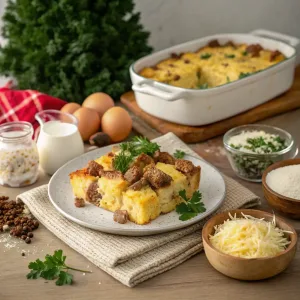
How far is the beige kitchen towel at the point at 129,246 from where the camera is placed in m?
1.95

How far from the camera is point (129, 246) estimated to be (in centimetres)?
203

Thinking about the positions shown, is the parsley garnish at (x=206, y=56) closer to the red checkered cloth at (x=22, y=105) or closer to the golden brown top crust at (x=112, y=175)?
the red checkered cloth at (x=22, y=105)

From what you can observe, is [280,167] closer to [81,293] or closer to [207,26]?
[81,293]

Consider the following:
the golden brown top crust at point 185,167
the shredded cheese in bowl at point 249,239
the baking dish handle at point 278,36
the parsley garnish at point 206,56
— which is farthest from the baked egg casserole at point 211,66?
the shredded cheese in bowl at point 249,239

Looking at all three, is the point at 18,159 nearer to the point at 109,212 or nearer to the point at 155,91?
the point at 109,212

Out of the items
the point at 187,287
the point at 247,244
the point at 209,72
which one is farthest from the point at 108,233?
the point at 209,72

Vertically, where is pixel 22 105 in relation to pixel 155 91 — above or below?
below

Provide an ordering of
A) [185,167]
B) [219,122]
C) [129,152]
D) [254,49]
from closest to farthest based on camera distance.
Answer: [185,167], [129,152], [219,122], [254,49]

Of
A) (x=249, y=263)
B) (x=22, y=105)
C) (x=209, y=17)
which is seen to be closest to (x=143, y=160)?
(x=249, y=263)

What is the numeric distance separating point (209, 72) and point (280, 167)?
92 cm

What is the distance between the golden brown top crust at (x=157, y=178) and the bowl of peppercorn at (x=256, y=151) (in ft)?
1.48

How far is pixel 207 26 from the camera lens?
12.1ft

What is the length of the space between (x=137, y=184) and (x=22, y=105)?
108 centimetres

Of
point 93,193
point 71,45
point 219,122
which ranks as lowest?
point 219,122
